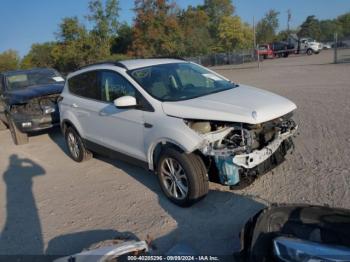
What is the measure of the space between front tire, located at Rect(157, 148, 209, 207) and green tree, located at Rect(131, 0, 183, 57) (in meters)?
35.7

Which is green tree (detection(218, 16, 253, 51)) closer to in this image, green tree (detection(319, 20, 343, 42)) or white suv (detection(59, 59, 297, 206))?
green tree (detection(319, 20, 343, 42))

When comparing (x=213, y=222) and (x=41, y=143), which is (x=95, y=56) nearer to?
(x=41, y=143)

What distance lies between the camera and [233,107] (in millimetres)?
4000

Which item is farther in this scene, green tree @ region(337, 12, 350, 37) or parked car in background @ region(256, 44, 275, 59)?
green tree @ region(337, 12, 350, 37)

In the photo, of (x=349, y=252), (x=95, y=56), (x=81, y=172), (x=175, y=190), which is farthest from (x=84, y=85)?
(x=95, y=56)

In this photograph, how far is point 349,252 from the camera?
2059 mm

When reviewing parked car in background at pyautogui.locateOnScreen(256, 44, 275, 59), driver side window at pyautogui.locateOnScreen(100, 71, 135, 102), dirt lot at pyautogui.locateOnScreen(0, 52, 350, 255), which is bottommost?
dirt lot at pyautogui.locateOnScreen(0, 52, 350, 255)

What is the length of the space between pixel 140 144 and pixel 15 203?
6.91ft

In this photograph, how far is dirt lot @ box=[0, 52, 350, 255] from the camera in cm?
381

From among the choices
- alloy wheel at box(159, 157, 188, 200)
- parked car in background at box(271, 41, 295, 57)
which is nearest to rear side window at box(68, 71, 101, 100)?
alloy wheel at box(159, 157, 188, 200)

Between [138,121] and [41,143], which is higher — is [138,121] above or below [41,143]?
above

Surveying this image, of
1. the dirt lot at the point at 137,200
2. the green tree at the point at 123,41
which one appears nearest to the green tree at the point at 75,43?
the green tree at the point at 123,41

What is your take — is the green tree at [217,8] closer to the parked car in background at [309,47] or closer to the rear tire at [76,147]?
the parked car in background at [309,47]

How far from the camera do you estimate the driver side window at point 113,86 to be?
15.8 feet
